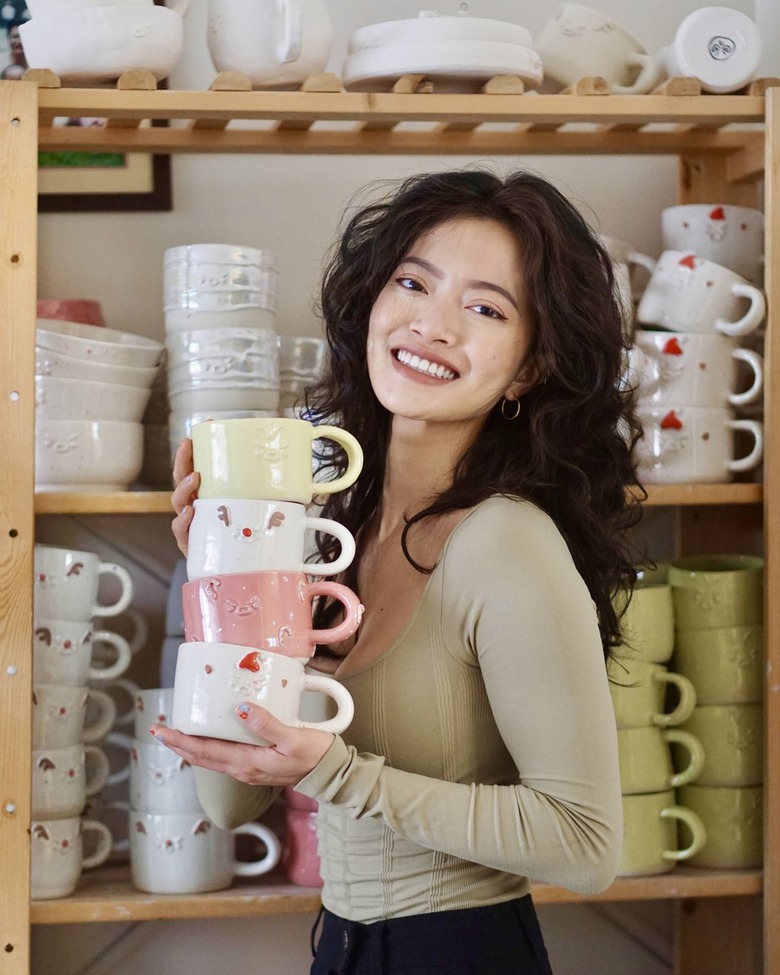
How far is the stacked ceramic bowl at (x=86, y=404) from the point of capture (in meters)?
1.22

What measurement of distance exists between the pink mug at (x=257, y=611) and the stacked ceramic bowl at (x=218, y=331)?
533mm

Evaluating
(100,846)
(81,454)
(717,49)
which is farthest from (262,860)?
(717,49)

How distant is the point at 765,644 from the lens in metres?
1.29

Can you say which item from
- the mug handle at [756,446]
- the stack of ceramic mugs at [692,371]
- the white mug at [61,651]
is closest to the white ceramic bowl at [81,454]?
the white mug at [61,651]

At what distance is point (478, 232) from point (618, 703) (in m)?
0.64

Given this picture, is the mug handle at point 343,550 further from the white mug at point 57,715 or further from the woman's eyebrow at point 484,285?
the white mug at point 57,715

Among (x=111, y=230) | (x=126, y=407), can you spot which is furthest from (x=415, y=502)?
(x=111, y=230)

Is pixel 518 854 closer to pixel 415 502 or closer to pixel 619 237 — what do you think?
pixel 415 502

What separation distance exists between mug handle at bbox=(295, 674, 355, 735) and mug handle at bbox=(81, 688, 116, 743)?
647mm

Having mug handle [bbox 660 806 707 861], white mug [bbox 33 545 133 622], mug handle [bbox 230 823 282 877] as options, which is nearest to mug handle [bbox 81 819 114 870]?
mug handle [bbox 230 823 282 877]

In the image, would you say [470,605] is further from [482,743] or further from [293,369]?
[293,369]

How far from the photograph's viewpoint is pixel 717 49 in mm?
1259

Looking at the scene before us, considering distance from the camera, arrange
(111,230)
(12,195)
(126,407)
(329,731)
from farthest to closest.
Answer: (111,230) → (126,407) → (12,195) → (329,731)

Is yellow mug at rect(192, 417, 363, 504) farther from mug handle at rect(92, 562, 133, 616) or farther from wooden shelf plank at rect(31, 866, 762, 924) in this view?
wooden shelf plank at rect(31, 866, 762, 924)
